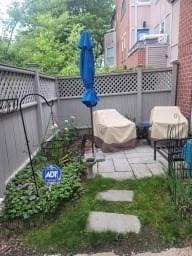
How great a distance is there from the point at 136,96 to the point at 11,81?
15.0 feet

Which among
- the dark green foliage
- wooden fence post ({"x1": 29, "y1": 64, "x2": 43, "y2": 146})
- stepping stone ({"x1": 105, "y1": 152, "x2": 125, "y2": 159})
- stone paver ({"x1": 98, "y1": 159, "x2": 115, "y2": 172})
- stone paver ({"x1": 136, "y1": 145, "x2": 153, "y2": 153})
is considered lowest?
stepping stone ({"x1": 105, "y1": 152, "x2": 125, "y2": 159})

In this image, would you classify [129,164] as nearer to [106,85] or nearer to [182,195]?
[182,195]

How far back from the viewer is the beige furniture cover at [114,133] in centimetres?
613

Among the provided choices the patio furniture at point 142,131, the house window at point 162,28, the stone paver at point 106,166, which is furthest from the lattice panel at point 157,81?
the house window at point 162,28

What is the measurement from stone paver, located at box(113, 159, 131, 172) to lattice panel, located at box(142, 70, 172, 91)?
3.22 metres

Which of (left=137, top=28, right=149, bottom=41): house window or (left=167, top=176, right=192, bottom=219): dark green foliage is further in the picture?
(left=137, top=28, right=149, bottom=41): house window

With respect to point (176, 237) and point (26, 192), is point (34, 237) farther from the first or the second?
point (176, 237)

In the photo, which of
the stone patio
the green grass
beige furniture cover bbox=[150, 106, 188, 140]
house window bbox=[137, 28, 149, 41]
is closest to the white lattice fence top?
the stone patio

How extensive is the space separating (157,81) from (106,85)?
1.52 metres

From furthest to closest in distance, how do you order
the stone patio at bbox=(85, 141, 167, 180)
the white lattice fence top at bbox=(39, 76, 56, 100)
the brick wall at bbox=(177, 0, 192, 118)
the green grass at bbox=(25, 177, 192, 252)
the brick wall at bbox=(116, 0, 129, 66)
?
the brick wall at bbox=(116, 0, 129, 66), the brick wall at bbox=(177, 0, 192, 118), the white lattice fence top at bbox=(39, 76, 56, 100), the stone patio at bbox=(85, 141, 167, 180), the green grass at bbox=(25, 177, 192, 252)

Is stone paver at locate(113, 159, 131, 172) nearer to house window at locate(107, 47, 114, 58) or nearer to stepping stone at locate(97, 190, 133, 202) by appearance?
stepping stone at locate(97, 190, 133, 202)

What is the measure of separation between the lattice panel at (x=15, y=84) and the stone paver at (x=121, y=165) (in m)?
2.11

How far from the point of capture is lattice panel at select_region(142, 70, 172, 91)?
25.7ft

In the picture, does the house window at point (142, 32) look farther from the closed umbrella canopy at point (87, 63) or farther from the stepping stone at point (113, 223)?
the stepping stone at point (113, 223)
